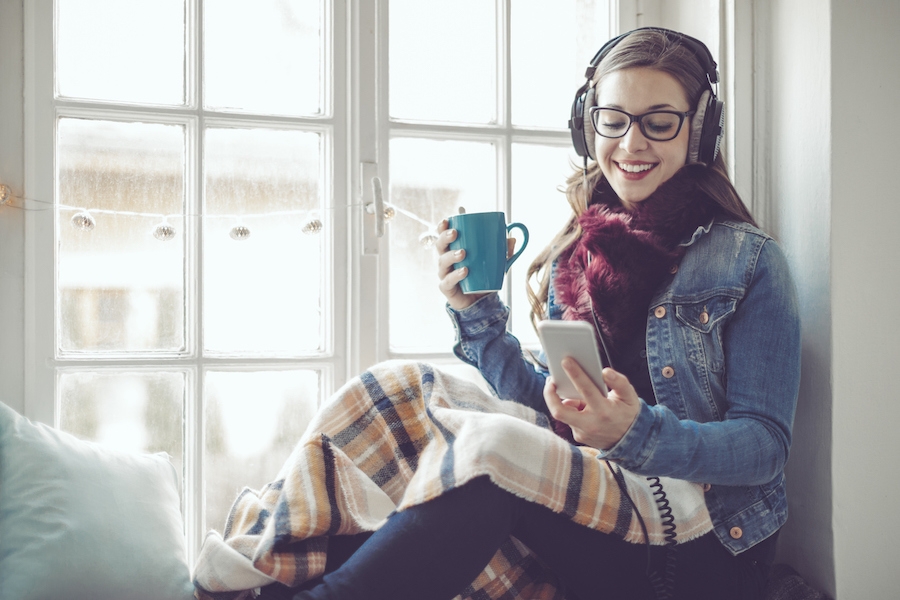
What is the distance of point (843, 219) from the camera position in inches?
46.3

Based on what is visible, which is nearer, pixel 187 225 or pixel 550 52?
pixel 187 225

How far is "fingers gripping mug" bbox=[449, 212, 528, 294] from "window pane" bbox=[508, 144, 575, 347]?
54cm

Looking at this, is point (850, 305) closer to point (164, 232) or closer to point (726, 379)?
point (726, 379)

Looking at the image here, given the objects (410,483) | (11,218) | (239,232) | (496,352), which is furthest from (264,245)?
(410,483)

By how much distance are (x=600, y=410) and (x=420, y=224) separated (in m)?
0.79

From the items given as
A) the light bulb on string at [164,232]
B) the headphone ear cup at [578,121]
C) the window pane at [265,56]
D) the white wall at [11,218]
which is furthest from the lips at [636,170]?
the white wall at [11,218]

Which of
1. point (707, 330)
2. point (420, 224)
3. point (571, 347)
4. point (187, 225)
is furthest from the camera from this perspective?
point (420, 224)

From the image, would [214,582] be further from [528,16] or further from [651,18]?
[651,18]

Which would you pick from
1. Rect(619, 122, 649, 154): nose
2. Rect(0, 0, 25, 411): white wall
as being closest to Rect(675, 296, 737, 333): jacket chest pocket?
Rect(619, 122, 649, 154): nose

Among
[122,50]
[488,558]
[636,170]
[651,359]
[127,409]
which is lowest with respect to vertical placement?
[488,558]

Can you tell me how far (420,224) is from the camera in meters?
1.53

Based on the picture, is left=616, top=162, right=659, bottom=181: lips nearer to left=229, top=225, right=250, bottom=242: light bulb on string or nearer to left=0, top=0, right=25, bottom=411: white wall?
left=229, top=225, right=250, bottom=242: light bulb on string

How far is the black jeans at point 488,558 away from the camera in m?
0.87

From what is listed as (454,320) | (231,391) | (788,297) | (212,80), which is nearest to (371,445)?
(454,320)
